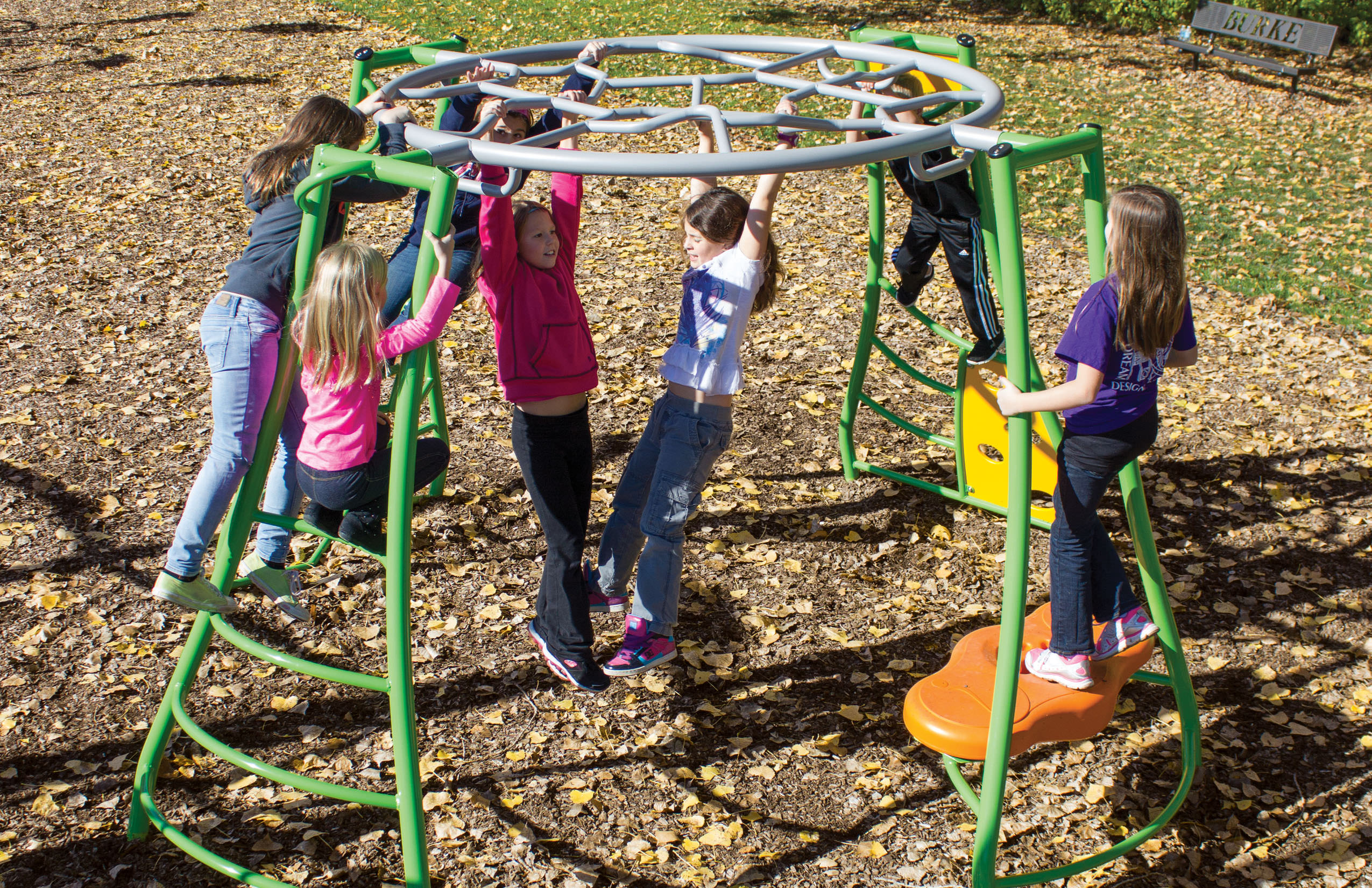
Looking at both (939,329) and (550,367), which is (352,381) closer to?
(550,367)

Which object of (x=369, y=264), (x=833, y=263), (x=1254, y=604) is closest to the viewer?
(x=369, y=264)

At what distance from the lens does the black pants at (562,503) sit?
10.5 ft

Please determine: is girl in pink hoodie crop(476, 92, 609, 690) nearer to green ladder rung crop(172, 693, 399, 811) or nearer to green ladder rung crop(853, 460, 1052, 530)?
green ladder rung crop(172, 693, 399, 811)

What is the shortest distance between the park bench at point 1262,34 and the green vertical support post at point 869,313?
10066mm

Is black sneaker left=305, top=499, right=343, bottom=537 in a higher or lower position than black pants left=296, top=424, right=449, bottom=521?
lower

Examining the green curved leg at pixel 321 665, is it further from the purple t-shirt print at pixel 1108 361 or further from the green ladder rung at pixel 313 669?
the purple t-shirt print at pixel 1108 361

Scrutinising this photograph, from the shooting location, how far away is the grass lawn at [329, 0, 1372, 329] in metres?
7.96

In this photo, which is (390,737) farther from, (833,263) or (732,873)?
(833,263)

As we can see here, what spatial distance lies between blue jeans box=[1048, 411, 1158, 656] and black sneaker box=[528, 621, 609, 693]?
1.39 m

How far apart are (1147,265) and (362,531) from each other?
226 cm

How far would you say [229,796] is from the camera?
327cm

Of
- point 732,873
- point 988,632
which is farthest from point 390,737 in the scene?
point 988,632

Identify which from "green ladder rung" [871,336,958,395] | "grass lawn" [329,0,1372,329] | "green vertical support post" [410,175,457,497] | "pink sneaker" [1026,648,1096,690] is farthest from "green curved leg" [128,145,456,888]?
"grass lawn" [329,0,1372,329]

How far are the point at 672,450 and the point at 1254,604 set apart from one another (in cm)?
258
